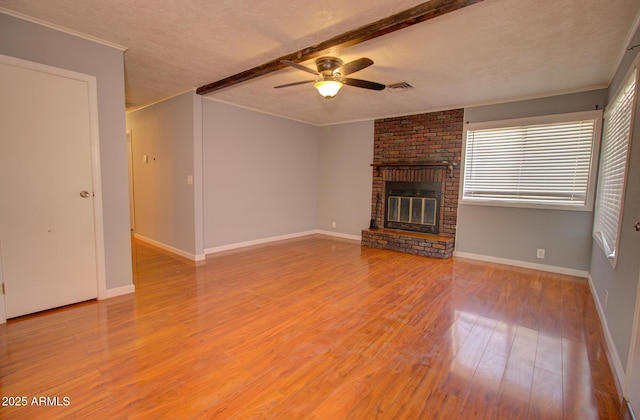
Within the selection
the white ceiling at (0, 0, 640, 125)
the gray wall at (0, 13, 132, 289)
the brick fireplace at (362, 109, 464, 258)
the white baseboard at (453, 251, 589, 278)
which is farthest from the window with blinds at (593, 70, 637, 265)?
the gray wall at (0, 13, 132, 289)

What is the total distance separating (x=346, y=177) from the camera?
6211 mm

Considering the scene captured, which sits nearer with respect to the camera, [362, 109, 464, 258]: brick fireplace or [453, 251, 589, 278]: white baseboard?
[453, 251, 589, 278]: white baseboard

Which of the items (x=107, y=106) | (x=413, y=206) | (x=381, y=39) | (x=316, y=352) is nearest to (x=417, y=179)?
(x=413, y=206)

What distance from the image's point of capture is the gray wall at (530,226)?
12.5 feet

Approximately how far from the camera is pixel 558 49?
2.66 meters

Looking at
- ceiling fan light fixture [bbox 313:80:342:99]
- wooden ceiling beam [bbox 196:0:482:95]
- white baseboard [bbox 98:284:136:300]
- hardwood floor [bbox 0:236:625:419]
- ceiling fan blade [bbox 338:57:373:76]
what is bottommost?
hardwood floor [bbox 0:236:625:419]

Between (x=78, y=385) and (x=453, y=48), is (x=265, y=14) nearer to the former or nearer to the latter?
(x=453, y=48)

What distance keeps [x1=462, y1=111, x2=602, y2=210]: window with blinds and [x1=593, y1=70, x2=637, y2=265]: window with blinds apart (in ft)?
0.87

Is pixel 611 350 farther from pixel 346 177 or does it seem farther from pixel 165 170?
pixel 165 170

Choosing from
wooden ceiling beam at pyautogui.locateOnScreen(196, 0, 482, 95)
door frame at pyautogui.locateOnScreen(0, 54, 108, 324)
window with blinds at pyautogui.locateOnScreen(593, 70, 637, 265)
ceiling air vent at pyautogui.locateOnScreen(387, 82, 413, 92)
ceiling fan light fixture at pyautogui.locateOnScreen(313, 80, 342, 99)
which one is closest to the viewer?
wooden ceiling beam at pyautogui.locateOnScreen(196, 0, 482, 95)

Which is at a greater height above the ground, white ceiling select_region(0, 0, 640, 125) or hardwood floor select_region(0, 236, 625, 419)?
white ceiling select_region(0, 0, 640, 125)

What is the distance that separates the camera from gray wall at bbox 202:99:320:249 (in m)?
4.71

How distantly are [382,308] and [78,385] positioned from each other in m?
2.33

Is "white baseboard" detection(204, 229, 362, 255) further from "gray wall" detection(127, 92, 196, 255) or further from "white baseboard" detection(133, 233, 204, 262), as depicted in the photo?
"gray wall" detection(127, 92, 196, 255)
